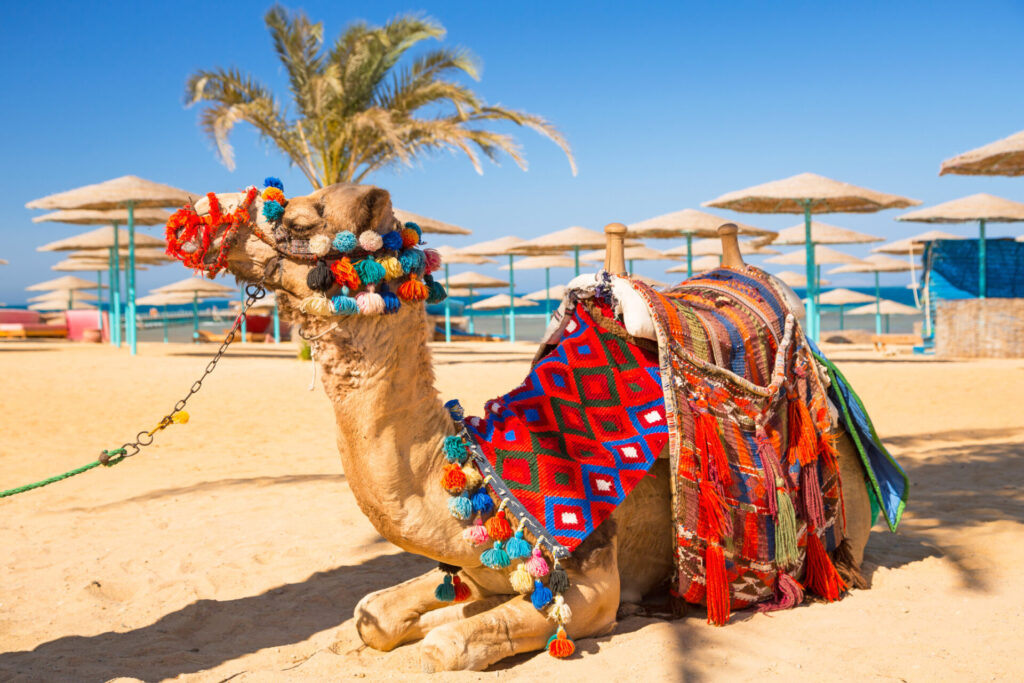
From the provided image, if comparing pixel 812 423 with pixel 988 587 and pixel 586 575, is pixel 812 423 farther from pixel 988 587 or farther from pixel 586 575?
pixel 586 575

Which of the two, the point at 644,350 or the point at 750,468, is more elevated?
the point at 644,350

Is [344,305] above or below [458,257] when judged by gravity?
below

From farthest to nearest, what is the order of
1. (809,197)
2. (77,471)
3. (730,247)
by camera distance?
1. (809,197)
2. (730,247)
3. (77,471)

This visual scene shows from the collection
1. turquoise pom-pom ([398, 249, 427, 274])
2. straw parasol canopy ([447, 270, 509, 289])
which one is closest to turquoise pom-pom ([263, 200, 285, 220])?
turquoise pom-pom ([398, 249, 427, 274])

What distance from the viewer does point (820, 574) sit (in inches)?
142

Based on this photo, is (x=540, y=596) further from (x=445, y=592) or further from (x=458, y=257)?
(x=458, y=257)

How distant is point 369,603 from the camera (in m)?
3.18

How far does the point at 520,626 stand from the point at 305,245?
1.45 meters

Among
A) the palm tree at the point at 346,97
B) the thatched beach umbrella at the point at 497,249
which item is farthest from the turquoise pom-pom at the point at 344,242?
the thatched beach umbrella at the point at 497,249

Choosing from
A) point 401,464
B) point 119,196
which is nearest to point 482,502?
point 401,464

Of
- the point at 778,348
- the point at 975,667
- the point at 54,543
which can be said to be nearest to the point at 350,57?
the point at 54,543

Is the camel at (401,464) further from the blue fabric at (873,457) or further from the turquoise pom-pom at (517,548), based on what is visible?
the blue fabric at (873,457)

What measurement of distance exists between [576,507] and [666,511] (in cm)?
58

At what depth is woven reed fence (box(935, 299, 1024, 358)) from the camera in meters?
16.9
